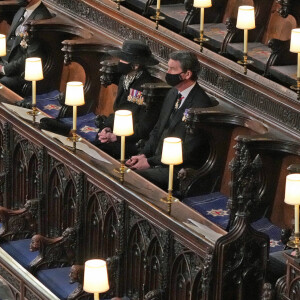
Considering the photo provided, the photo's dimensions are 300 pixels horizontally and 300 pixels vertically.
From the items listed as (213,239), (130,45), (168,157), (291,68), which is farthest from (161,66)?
(213,239)

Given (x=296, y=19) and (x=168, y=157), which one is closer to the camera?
(x=168, y=157)

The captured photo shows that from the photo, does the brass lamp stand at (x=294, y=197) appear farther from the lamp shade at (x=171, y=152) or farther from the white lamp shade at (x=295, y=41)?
the white lamp shade at (x=295, y=41)

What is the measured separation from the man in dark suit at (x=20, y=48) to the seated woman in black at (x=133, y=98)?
4.33 feet

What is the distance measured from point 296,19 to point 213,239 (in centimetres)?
242

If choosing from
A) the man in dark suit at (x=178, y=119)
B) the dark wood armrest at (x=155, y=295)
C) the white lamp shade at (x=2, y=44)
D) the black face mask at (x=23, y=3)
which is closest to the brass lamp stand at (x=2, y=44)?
the white lamp shade at (x=2, y=44)

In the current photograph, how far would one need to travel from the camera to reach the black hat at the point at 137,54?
35.5 ft

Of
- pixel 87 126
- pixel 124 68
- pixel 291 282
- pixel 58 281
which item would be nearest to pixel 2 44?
pixel 87 126

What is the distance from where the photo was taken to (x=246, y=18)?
1047 cm

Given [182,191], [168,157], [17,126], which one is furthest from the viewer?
[17,126]

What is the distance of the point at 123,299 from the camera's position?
31.3 ft

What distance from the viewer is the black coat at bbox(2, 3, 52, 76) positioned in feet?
40.5

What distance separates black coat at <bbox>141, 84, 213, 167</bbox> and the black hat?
1.50ft

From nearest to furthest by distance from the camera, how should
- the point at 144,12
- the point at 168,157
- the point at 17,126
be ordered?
1. the point at 168,157
2. the point at 17,126
3. the point at 144,12

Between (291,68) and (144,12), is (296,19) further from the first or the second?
(144,12)
